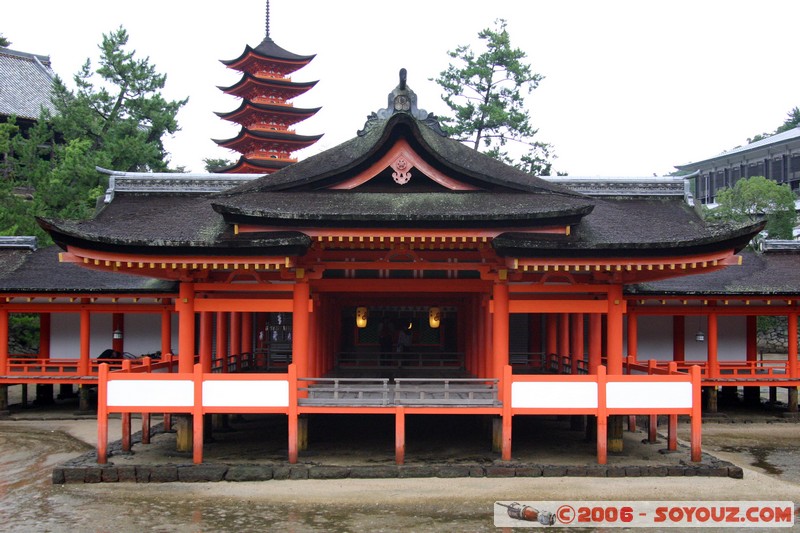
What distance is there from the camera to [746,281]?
2866 cm

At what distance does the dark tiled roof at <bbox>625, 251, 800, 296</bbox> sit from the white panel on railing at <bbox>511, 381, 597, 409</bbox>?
24.6ft

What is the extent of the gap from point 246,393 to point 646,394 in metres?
9.05

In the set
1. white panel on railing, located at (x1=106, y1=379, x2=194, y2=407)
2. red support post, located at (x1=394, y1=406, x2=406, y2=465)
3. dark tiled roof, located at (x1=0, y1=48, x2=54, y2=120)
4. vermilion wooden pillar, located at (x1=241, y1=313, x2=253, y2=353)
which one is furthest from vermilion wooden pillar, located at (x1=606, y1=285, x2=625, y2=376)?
dark tiled roof, located at (x1=0, y1=48, x2=54, y2=120)

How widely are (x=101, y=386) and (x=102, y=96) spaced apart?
102 ft

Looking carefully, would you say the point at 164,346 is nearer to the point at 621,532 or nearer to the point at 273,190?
the point at 273,190

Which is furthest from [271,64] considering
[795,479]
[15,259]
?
[795,479]

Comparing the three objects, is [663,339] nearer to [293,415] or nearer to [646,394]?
[646,394]

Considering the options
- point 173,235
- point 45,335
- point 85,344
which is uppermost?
point 173,235

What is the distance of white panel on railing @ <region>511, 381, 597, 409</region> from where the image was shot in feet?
61.7

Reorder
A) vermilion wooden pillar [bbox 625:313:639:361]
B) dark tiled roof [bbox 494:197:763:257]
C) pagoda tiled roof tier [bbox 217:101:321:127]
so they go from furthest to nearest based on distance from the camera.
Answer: pagoda tiled roof tier [bbox 217:101:321:127], vermilion wooden pillar [bbox 625:313:639:361], dark tiled roof [bbox 494:197:763:257]

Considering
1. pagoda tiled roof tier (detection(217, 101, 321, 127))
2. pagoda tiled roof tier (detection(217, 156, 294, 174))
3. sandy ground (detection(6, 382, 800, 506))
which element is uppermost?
pagoda tiled roof tier (detection(217, 101, 321, 127))

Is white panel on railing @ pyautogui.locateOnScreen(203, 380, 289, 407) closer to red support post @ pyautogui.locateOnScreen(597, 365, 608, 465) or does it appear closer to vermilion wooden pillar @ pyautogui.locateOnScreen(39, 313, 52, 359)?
red support post @ pyautogui.locateOnScreen(597, 365, 608, 465)

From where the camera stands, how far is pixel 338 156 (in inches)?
911

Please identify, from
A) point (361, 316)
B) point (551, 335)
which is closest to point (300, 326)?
point (361, 316)
